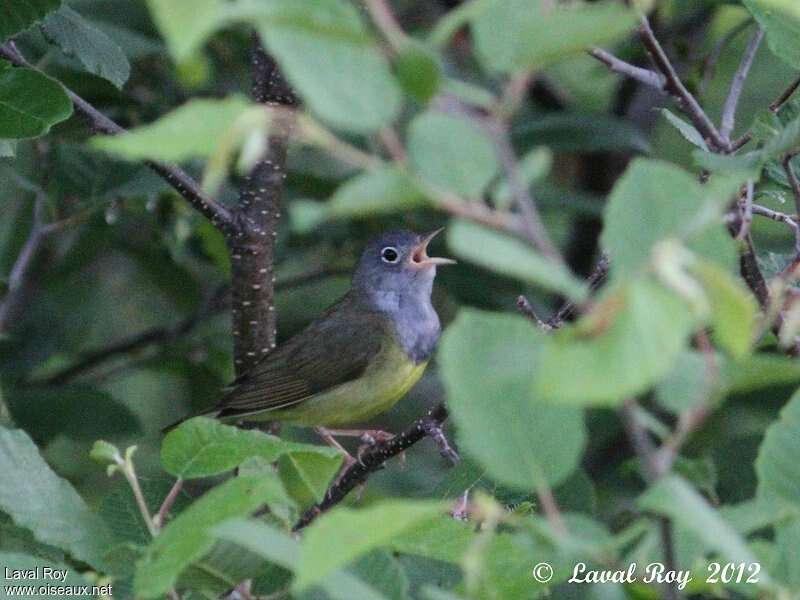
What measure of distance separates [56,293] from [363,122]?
4485 millimetres

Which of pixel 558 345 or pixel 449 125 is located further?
pixel 449 125

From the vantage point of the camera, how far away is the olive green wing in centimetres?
514

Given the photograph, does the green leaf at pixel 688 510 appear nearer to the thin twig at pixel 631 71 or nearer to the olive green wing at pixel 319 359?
the thin twig at pixel 631 71

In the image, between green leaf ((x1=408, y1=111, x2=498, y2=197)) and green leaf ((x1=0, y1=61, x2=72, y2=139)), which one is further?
green leaf ((x1=0, y1=61, x2=72, y2=139))

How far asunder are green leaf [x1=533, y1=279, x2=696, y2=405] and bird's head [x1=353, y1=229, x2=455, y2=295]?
4.36 m

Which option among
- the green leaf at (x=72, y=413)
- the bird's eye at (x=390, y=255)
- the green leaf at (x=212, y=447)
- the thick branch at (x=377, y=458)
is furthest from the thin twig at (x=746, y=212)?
the bird's eye at (x=390, y=255)

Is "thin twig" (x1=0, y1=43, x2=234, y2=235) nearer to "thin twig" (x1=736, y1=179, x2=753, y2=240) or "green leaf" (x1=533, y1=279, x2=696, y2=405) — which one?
"thin twig" (x1=736, y1=179, x2=753, y2=240)

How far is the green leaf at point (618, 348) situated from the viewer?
121 centimetres

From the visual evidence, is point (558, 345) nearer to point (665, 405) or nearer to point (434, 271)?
point (665, 405)

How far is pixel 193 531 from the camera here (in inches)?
72.5

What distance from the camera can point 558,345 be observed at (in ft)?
4.13

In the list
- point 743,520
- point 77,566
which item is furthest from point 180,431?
point 743,520

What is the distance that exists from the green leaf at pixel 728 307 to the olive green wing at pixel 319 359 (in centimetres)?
380

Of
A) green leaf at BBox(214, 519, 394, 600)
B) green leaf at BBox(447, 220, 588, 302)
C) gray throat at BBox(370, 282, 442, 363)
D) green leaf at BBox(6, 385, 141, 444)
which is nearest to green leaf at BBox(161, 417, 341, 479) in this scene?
green leaf at BBox(214, 519, 394, 600)
